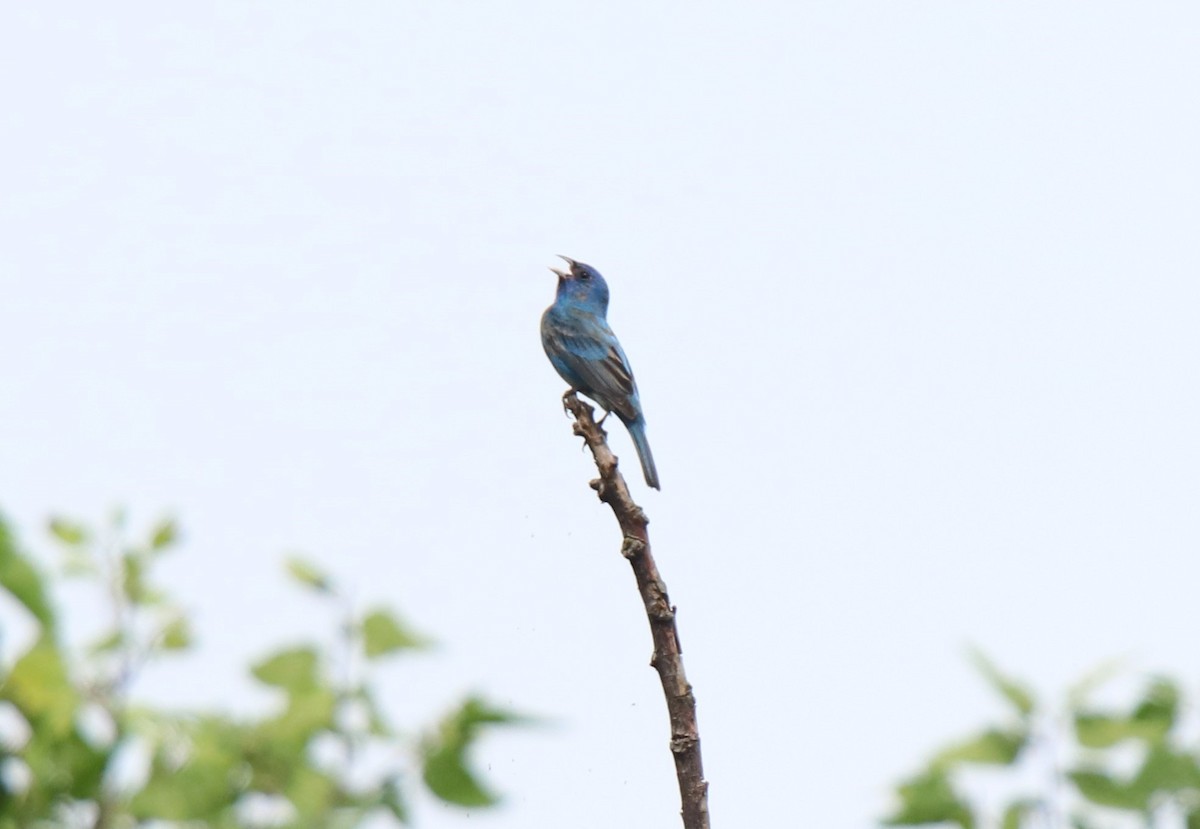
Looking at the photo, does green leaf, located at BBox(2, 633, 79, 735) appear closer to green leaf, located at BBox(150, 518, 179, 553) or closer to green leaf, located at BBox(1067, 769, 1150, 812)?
green leaf, located at BBox(150, 518, 179, 553)

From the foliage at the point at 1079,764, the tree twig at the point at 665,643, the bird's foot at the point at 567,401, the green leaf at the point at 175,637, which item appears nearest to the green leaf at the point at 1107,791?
the foliage at the point at 1079,764

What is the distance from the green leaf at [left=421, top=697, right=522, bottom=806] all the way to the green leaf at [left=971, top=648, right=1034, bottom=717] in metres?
0.56

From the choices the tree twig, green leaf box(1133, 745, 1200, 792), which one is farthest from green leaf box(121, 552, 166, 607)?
the tree twig

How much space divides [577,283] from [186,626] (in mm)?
13677

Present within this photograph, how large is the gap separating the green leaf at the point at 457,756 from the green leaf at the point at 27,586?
46 cm

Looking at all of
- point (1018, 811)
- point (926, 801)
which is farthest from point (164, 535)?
point (1018, 811)

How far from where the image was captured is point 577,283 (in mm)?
15430

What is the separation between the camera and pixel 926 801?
1.75 m

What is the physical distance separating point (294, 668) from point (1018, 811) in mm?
833

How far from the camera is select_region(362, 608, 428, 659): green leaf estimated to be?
164cm

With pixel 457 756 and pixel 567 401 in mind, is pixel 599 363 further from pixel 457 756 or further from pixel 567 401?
pixel 457 756

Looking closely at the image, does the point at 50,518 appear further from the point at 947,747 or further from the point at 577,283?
the point at 577,283

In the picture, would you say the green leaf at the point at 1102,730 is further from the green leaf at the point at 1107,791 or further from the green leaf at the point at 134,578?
the green leaf at the point at 134,578

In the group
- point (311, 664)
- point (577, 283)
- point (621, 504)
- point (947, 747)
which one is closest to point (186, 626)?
point (311, 664)
